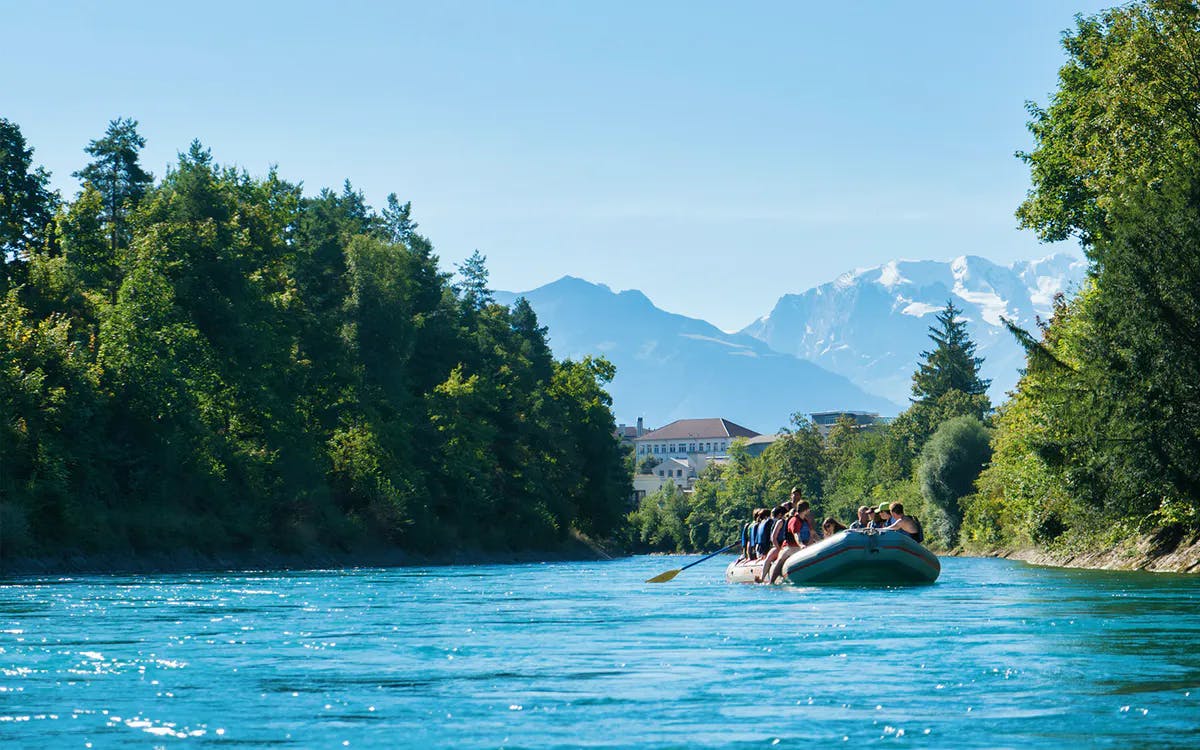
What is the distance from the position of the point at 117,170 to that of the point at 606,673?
57.2 m

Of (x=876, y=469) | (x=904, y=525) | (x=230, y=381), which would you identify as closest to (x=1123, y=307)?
(x=904, y=525)

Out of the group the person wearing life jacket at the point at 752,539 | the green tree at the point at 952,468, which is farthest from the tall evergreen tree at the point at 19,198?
the green tree at the point at 952,468

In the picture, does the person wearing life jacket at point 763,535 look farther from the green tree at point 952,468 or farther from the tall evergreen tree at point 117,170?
the green tree at point 952,468

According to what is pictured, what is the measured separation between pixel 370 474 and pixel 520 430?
2242 cm

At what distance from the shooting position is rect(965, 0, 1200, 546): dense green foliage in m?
35.7

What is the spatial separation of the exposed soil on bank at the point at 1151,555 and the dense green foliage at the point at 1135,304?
2.65 feet

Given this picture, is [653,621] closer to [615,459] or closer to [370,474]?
[370,474]

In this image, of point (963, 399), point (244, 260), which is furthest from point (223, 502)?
point (963, 399)

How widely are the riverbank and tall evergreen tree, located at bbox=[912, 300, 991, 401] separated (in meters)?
56.8

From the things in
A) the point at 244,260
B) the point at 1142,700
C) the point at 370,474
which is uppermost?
the point at 244,260

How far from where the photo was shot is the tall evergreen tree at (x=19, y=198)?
59375mm

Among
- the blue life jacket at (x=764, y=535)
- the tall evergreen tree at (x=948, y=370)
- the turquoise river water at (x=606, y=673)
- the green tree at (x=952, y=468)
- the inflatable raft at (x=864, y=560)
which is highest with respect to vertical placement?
the tall evergreen tree at (x=948, y=370)

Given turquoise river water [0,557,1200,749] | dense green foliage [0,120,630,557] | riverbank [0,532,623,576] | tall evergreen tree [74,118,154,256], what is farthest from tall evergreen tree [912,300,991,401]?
turquoise river water [0,557,1200,749]

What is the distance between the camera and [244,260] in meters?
54.5
